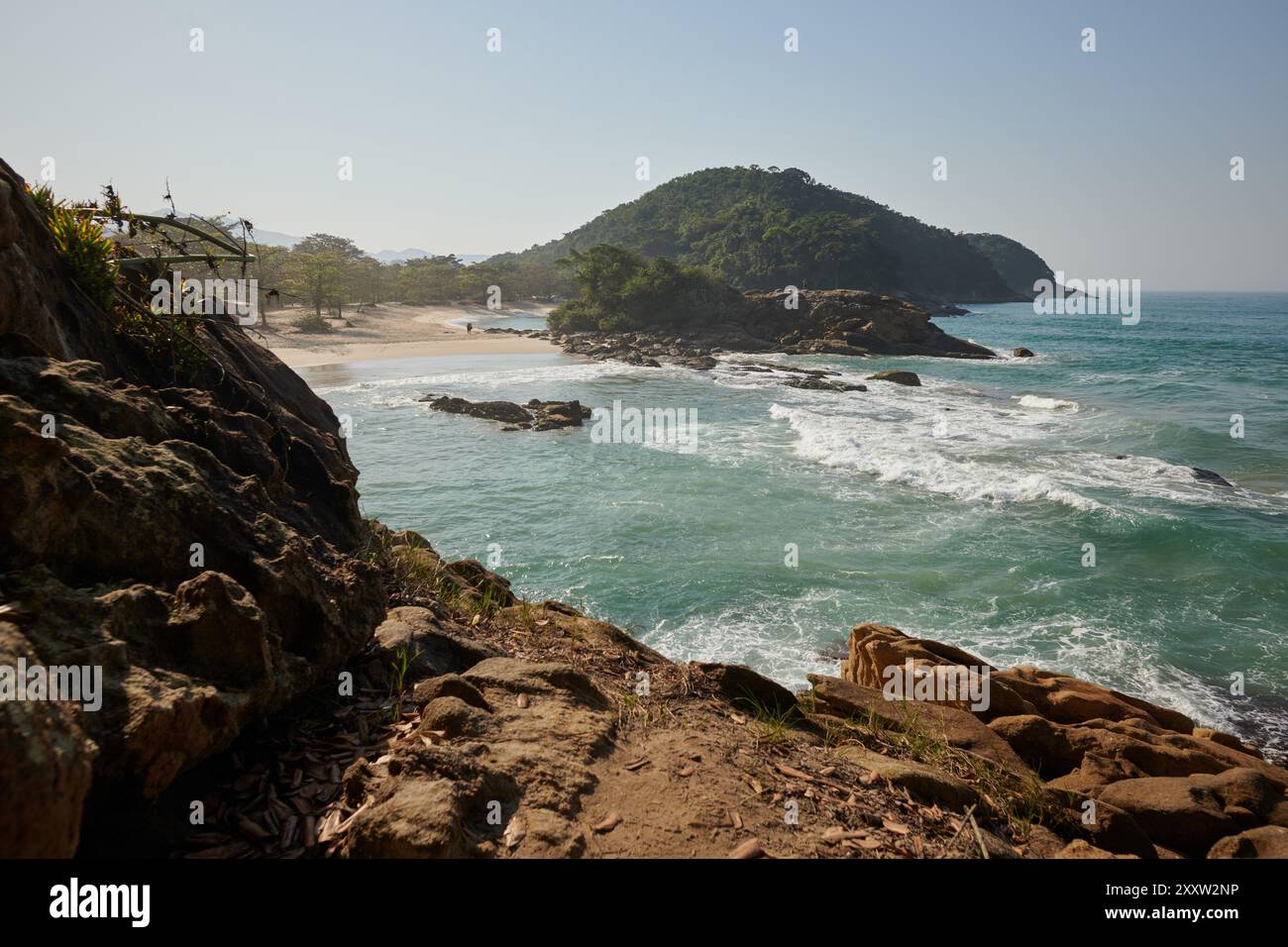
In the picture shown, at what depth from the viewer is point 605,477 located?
55.1ft

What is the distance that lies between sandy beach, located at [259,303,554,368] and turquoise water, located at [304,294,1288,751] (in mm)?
15370

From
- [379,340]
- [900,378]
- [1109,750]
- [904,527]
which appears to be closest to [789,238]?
[379,340]

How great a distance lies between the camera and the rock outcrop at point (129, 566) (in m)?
2.25

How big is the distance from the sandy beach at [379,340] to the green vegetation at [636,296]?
7.56 m

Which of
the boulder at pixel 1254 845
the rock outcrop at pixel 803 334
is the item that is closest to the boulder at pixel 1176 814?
the boulder at pixel 1254 845

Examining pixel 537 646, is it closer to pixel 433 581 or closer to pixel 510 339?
pixel 433 581

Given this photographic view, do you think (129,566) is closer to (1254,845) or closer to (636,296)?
(1254,845)

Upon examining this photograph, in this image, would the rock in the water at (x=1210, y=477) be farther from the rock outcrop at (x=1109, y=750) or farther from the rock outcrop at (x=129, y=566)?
the rock outcrop at (x=129, y=566)

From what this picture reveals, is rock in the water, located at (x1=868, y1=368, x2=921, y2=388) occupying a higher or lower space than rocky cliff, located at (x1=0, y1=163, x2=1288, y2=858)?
higher

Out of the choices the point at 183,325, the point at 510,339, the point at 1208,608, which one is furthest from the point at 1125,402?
the point at 510,339

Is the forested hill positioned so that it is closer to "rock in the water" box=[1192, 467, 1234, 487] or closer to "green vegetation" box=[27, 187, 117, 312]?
"rock in the water" box=[1192, 467, 1234, 487]

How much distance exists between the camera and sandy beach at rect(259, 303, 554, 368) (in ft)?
136

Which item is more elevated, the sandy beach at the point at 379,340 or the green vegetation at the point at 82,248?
the sandy beach at the point at 379,340

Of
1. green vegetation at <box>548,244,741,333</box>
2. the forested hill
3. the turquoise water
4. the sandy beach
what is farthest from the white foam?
the forested hill
